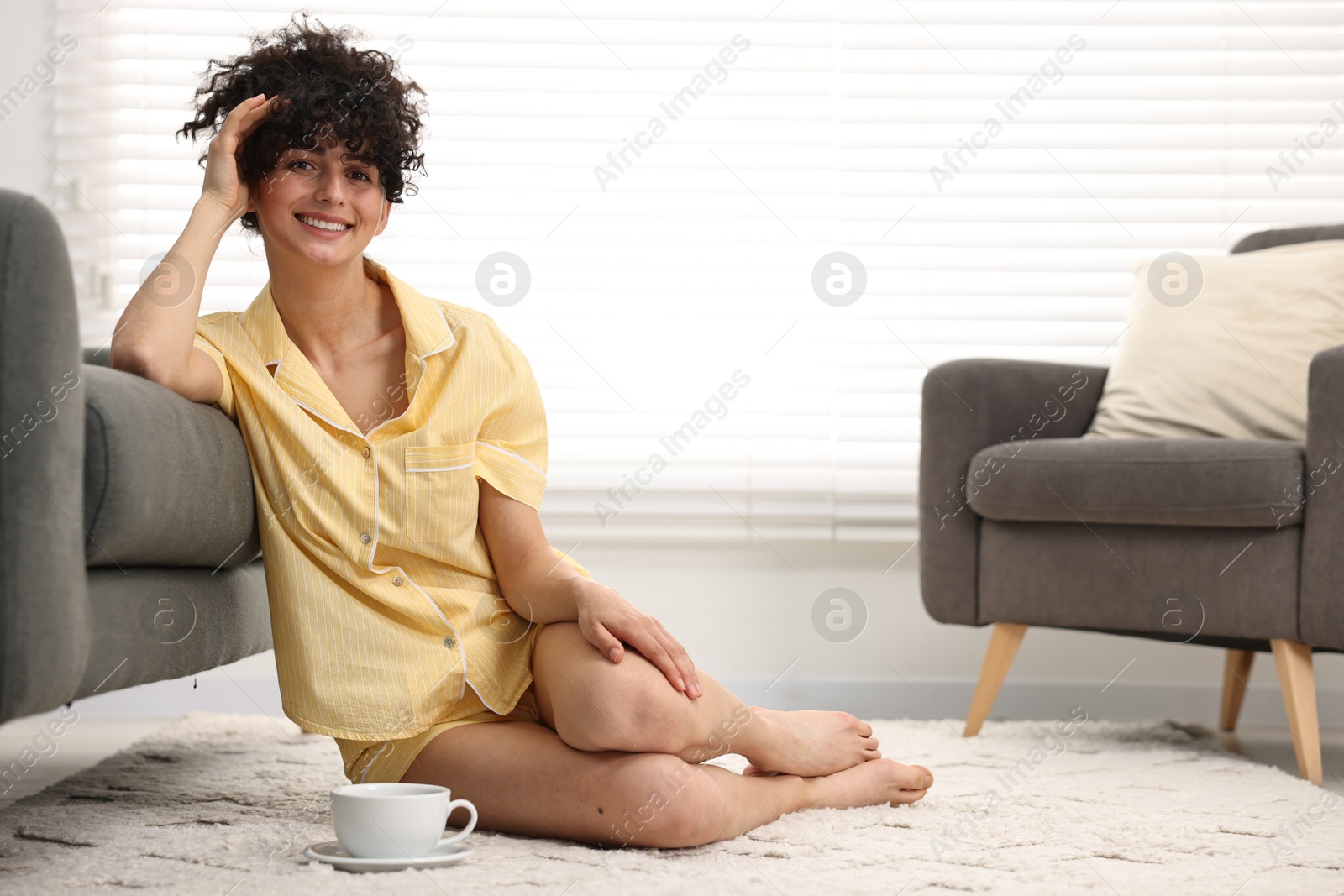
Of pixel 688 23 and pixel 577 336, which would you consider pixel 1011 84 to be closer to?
pixel 688 23

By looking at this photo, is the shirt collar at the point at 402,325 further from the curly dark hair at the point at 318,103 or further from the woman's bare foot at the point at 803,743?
the woman's bare foot at the point at 803,743

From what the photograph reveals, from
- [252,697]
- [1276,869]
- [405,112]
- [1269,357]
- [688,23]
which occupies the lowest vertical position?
[252,697]

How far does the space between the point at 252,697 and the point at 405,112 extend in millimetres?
1597

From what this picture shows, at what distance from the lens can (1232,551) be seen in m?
1.80

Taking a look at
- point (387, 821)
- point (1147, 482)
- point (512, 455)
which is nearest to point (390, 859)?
point (387, 821)

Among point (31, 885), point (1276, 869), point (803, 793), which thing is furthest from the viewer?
point (803, 793)

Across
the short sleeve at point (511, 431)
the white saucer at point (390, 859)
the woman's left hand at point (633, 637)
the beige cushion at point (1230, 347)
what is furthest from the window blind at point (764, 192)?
the white saucer at point (390, 859)

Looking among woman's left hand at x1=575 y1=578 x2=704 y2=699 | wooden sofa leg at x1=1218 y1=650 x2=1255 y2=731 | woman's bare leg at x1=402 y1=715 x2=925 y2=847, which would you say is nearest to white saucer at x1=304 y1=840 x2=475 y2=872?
woman's bare leg at x1=402 y1=715 x2=925 y2=847

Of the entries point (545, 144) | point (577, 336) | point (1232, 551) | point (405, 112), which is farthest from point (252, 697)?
point (1232, 551)

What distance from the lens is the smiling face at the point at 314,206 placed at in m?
1.32

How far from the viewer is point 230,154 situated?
1.31m

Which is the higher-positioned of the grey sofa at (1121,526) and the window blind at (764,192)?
the window blind at (764,192)

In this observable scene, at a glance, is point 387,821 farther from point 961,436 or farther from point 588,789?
point 961,436

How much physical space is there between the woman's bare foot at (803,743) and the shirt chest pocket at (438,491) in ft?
1.33
